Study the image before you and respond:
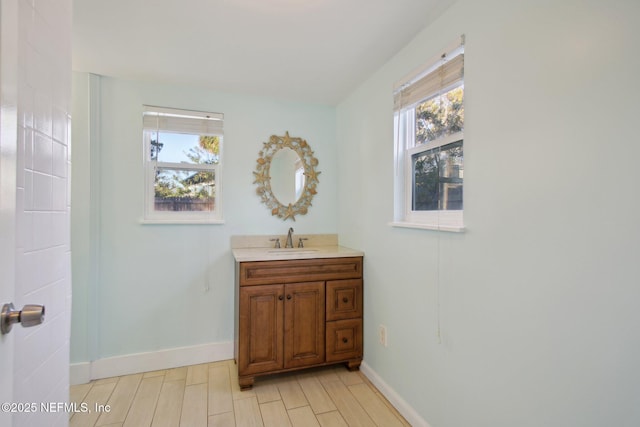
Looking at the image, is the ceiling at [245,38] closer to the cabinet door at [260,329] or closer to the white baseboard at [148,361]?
the cabinet door at [260,329]

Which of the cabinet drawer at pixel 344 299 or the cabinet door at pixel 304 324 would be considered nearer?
the cabinet door at pixel 304 324

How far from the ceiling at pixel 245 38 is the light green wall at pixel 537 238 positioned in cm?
30

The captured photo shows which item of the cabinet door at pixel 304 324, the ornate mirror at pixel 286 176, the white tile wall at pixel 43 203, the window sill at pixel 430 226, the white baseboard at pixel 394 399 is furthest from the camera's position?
the ornate mirror at pixel 286 176

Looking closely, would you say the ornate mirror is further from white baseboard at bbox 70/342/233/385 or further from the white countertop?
white baseboard at bbox 70/342/233/385

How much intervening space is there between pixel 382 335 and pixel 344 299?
0.39 metres

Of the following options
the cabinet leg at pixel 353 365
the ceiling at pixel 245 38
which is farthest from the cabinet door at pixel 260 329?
the ceiling at pixel 245 38

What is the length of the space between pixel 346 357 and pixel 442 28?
89.0 inches

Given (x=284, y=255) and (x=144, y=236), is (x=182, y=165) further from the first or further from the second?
(x=284, y=255)

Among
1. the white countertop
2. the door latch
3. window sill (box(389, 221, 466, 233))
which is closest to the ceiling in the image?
window sill (box(389, 221, 466, 233))

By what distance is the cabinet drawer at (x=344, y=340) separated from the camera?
2322 millimetres

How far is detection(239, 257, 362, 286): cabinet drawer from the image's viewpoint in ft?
7.06

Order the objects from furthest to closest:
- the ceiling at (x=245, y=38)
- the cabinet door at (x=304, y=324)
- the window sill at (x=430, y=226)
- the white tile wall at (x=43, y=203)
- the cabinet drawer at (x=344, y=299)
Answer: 1. the cabinet drawer at (x=344, y=299)
2. the cabinet door at (x=304, y=324)
3. the ceiling at (x=245, y=38)
4. the window sill at (x=430, y=226)
5. the white tile wall at (x=43, y=203)

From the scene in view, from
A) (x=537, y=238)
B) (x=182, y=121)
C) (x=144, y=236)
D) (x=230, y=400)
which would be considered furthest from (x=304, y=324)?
(x=182, y=121)

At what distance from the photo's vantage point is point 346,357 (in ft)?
7.75
